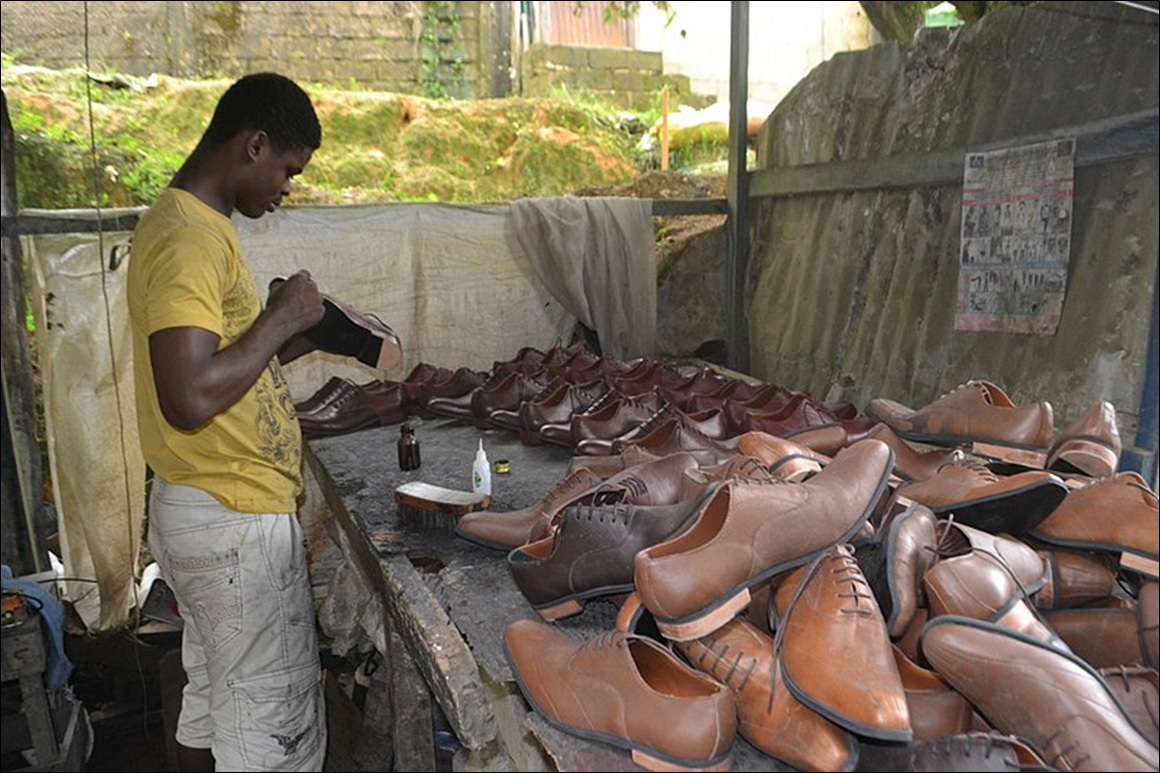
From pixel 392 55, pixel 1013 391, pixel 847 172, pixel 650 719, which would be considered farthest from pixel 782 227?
pixel 392 55

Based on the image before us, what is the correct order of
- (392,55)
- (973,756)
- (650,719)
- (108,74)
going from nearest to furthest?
(973,756)
(650,719)
(108,74)
(392,55)

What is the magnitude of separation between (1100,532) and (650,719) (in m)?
0.81

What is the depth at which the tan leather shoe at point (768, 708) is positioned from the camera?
1005mm

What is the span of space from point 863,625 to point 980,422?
3.74ft

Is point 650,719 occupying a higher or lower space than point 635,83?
lower

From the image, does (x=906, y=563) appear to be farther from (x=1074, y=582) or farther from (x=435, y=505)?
(x=435, y=505)

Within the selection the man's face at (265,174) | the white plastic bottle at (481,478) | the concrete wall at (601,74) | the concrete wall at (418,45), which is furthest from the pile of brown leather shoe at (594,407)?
the concrete wall at (601,74)

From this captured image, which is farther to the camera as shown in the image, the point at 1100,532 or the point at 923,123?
the point at 923,123

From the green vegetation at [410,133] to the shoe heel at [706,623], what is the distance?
248 inches

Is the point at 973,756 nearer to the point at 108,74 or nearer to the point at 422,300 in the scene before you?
the point at 422,300

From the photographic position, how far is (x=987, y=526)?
4.46 ft

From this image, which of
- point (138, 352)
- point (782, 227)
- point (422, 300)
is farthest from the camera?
point (782, 227)

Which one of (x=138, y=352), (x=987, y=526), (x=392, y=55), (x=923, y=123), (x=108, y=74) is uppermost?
(x=392, y=55)

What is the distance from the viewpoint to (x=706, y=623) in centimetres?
112
